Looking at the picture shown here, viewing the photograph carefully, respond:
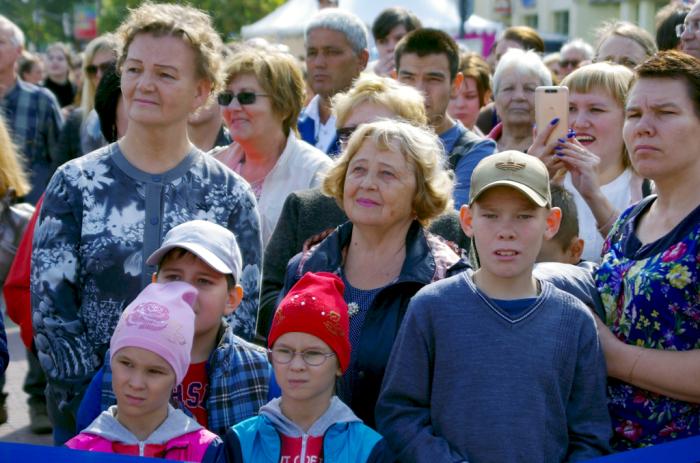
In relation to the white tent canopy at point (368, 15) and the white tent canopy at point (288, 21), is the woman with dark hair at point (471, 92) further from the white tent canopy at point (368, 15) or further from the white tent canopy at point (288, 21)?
the white tent canopy at point (288, 21)

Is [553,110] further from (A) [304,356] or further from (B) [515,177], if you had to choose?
(A) [304,356]

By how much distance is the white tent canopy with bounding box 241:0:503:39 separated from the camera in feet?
57.4

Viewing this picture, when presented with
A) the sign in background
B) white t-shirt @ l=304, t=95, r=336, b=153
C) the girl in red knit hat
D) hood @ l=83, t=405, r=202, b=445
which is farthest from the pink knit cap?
the sign in background

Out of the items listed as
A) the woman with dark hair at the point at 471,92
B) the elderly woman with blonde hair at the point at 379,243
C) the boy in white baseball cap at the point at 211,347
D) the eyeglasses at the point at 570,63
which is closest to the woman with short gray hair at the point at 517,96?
the woman with dark hair at the point at 471,92

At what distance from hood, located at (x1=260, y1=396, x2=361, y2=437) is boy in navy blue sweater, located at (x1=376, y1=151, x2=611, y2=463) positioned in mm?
142

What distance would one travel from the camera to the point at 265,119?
5.88m

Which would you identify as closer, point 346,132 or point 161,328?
point 161,328

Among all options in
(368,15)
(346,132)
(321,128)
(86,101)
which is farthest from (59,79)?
(346,132)

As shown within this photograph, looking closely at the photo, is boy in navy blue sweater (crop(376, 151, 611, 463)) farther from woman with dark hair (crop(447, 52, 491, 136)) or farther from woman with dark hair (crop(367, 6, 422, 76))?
woman with dark hair (crop(367, 6, 422, 76))

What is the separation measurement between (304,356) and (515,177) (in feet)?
2.84

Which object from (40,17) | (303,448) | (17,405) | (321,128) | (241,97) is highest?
(40,17)

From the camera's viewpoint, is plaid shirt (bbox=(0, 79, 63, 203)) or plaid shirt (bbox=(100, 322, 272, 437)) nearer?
plaid shirt (bbox=(100, 322, 272, 437))

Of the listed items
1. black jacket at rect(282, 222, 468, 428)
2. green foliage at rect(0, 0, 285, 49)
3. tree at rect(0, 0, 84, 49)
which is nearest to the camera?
black jacket at rect(282, 222, 468, 428)

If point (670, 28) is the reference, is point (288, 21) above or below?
above
